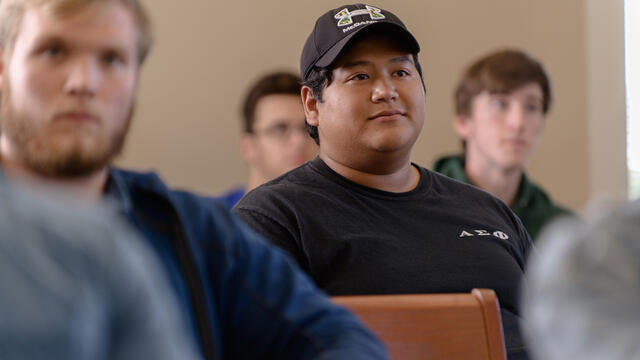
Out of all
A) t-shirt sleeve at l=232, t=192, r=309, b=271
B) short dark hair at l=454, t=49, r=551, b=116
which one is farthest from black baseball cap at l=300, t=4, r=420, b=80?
short dark hair at l=454, t=49, r=551, b=116

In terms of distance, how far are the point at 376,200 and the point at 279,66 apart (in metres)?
1.92

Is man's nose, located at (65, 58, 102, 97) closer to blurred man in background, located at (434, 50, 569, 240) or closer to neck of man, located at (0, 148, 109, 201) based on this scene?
neck of man, located at (0, 148, 109, 201)

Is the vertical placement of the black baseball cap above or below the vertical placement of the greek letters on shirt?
above

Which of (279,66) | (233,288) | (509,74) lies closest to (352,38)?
(233,288)

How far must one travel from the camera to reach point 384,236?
1.70m

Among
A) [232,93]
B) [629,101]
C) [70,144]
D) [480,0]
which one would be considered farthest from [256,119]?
[70,144]

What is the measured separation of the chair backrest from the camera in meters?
1.31

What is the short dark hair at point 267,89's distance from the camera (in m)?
3.29

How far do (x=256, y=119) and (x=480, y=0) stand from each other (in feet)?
4.55

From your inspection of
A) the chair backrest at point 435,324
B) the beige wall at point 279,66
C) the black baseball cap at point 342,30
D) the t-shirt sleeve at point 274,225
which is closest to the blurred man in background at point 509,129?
the beige wall at point 279,66

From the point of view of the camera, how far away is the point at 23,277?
0.30m

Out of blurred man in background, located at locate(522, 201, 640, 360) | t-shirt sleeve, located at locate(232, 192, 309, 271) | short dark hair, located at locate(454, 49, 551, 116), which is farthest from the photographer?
short dark hair, located at locate(454, 49, 551, 116)

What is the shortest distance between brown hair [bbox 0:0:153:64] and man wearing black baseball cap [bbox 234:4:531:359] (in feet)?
1.76

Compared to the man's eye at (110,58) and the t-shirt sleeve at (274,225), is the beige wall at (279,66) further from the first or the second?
the man's eye at (110,58)
